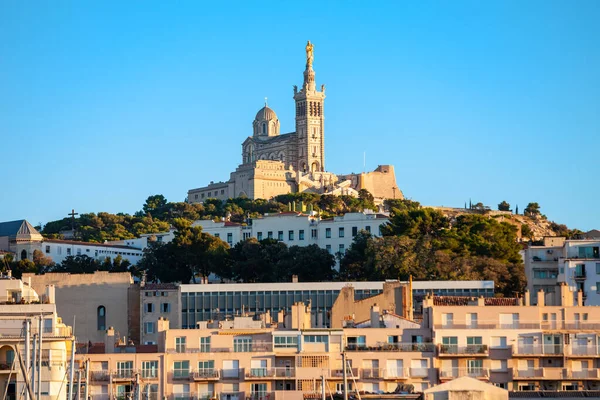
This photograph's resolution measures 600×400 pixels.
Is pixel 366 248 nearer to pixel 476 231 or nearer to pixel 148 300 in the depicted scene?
pixel 476 231

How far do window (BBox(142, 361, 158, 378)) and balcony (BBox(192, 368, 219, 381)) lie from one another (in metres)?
1.62

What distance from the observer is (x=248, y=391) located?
70.6 metres

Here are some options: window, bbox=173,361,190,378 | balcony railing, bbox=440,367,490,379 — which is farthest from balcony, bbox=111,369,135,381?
balcony railing, bbox=440,367,490,379

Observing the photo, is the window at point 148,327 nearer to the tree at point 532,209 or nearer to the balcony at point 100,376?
the balcony at point 100,376

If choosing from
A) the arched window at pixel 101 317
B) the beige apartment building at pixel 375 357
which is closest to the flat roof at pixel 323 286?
the arched window at pixel 101 317

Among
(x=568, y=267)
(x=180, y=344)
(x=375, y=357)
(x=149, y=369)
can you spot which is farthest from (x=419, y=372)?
(x=568, y=267)

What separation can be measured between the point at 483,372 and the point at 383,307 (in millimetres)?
14952

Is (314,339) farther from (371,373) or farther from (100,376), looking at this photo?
(100,376)

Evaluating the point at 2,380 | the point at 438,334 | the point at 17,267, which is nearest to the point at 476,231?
the point at 17,267

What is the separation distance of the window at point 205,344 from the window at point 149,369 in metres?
2.16

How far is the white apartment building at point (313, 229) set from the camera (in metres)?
139

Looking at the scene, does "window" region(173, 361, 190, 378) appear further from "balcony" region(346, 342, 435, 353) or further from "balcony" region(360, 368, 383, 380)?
"balcony" region(360, 368, 383, 380)

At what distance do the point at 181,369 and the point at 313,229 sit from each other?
69165mm

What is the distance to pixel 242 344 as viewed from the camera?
238ft
